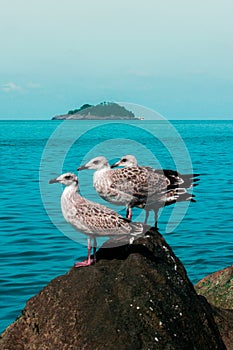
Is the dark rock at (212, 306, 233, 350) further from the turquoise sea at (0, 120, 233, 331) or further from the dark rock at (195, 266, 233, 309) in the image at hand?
the turquoise sea at (0, 120, 233, 331)

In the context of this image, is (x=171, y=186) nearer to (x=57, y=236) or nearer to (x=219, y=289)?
(x=219, y=289)

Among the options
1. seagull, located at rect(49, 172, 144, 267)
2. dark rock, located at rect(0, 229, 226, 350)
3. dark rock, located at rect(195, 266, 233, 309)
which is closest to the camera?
dark rock, located at rect(0, 229, 226, 350)

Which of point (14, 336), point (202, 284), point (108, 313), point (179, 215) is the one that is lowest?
point (179, 215)

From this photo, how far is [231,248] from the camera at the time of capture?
18625 mm

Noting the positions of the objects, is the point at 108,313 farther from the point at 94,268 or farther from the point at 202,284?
the point at 202,284

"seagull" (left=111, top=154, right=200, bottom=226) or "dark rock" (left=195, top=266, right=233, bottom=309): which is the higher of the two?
"seagull" (left=111, top=154, right=200, bottom=226)

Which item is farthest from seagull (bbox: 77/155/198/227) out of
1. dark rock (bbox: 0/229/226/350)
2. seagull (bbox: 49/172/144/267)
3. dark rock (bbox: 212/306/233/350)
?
dark rock (bbox: 212/306/233/350)

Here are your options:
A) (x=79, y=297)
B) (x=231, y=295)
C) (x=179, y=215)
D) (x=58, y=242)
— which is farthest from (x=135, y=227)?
(x=179, y=215)

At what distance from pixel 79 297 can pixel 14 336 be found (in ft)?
3.25

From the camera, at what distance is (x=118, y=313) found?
271 inches

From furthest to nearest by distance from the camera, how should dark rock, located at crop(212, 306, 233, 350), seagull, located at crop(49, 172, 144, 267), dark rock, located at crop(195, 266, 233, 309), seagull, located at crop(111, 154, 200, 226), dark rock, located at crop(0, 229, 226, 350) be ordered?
dark rock, located at crop(195, 266, 233, 309)
seagull, located at crop(111, 154, 200, 226)
dark rock, located at crop(212, 306, 233, 350)
seagull, located at crop(49, 172, 144, 267)
dark rock, located at crop(0, 229, 226, 350)

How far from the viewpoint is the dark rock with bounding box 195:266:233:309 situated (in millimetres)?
10891

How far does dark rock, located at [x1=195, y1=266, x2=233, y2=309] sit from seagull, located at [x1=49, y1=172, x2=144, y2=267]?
11.9 feet

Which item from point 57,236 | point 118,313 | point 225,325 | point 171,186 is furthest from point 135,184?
point 57,236
